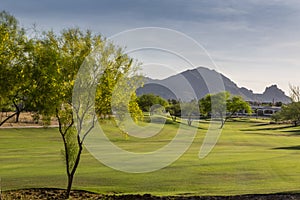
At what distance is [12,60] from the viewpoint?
18.6 m

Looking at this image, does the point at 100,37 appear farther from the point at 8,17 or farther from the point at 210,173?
the point at 210,173

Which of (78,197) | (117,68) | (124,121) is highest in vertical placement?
(117,68)

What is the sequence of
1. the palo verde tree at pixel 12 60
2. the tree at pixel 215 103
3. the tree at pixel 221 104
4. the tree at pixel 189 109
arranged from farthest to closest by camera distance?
1. the tree at pixel 221 104
2. the tree at pixel 215 103
3. the tree at pixel 189 109
4. the palo verde tree at pixel 12 60

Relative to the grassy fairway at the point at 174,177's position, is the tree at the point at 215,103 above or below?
above

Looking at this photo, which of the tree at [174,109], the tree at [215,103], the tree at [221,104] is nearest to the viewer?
the tree at [174,109]

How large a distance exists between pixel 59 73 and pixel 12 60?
207 cm

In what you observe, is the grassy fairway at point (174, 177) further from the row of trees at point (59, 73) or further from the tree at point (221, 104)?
the tree at point (221, 104)

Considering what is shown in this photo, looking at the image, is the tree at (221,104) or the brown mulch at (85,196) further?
the tree at (221,104)

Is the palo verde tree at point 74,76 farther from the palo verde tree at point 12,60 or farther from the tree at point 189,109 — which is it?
the tree at point 189,109

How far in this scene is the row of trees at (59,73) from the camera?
18.6 metres

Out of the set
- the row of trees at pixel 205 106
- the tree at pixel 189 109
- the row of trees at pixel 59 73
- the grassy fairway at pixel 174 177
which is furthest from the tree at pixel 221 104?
the row of trees at pixel 59 73

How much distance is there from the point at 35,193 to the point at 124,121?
5.75 metres

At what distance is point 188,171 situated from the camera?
94.5ft

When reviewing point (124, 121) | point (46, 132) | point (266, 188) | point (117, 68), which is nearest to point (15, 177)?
point (124, 121)
